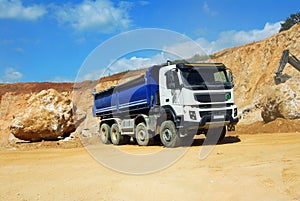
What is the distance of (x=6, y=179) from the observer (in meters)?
7.46

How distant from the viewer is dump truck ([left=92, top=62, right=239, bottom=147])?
10875 millimetres

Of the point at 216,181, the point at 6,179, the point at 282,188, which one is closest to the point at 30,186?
the point at 6,179

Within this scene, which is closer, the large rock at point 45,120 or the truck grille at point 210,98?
the truck grille at point 210,98

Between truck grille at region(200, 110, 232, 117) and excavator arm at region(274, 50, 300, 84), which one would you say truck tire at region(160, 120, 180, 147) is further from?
excavator arm at region(274, 50, 300, 84)

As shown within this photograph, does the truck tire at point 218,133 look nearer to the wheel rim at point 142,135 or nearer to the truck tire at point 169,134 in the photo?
the truck tire at point 169,134

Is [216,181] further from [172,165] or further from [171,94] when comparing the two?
[171,94]

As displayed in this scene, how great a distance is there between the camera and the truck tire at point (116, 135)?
1558 centimetres

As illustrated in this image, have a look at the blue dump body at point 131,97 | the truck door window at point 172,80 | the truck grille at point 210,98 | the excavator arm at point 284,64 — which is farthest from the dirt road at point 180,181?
the excavator arm at point 284,64

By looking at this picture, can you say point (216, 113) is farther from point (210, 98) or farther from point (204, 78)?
point (204, 78)

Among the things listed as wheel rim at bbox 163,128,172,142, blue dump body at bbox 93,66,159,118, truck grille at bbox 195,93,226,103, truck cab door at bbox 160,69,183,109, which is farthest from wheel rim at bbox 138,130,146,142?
truck grille at bbox 195,93,226,103

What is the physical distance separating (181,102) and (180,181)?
5030mm

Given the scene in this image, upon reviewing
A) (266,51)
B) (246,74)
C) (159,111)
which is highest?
(266,51)

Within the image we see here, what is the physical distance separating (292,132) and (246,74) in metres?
17.1

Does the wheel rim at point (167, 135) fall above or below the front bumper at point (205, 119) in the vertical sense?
below
